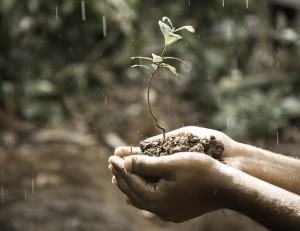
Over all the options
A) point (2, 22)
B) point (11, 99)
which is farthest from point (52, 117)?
point (2, 22)

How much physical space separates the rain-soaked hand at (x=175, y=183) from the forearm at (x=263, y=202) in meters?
0.05

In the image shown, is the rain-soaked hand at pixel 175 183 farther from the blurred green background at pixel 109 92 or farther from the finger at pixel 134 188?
the blurred green background at pixel 109 92

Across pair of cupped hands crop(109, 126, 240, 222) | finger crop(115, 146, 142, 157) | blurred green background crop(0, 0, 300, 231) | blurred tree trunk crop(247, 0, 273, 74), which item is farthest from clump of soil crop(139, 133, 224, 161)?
blurred tree trunk crop(247, 0, 273, 74)

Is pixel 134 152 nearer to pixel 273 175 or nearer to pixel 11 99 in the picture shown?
pixel 273 175

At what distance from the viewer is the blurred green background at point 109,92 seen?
3.80 metres

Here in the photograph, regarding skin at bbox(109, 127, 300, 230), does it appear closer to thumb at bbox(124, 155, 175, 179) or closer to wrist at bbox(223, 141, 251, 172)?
thumb at bbox(124, 155, 175, 179)

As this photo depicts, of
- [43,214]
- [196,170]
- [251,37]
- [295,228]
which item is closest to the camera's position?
[295,228]

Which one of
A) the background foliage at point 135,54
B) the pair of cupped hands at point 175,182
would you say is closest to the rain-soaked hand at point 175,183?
the pair of cupped hands at point 175,182

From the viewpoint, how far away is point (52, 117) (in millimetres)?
5172

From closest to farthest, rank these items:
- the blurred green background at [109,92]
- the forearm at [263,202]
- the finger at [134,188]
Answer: the forearm at [263,202], the finger at [134,188], the blurred green background at [109,92]

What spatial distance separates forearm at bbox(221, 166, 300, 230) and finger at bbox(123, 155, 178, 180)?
0.76 feet

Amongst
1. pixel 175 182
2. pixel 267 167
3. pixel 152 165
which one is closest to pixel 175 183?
pixel 175 182

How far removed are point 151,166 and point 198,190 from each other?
0.70ft

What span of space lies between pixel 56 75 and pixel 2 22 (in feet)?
3.51
